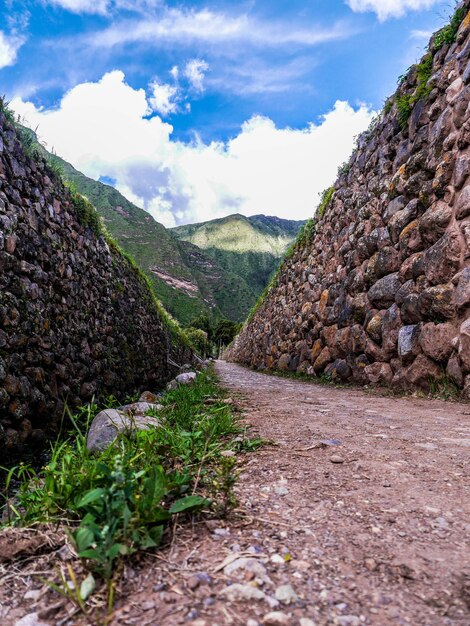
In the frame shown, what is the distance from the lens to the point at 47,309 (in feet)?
13.5

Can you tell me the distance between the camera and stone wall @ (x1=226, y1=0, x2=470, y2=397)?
3.95 meters

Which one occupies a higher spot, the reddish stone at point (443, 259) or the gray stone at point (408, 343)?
the reddish stone at point (443, 259)

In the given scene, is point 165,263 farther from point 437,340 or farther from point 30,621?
point 30,621

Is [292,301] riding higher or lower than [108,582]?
higher

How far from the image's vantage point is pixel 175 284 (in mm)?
50500

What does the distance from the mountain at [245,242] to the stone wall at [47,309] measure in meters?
66.1

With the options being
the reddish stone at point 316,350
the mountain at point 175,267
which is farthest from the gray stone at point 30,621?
the mountain at point 175,267

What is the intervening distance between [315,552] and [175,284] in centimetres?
5041

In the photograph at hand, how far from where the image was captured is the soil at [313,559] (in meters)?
→ 0.81

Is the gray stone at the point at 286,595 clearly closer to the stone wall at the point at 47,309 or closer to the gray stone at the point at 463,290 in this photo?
the stone wall at the point at 47,309

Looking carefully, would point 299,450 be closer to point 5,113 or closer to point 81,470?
point 81,470

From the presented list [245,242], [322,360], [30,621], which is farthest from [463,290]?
[245,242]

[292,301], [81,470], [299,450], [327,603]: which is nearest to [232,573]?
[327,603]

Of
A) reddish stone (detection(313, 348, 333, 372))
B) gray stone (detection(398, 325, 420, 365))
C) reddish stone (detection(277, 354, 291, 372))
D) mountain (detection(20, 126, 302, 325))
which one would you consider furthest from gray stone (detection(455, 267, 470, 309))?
mountain (detection(20, 126, 302, 325))
